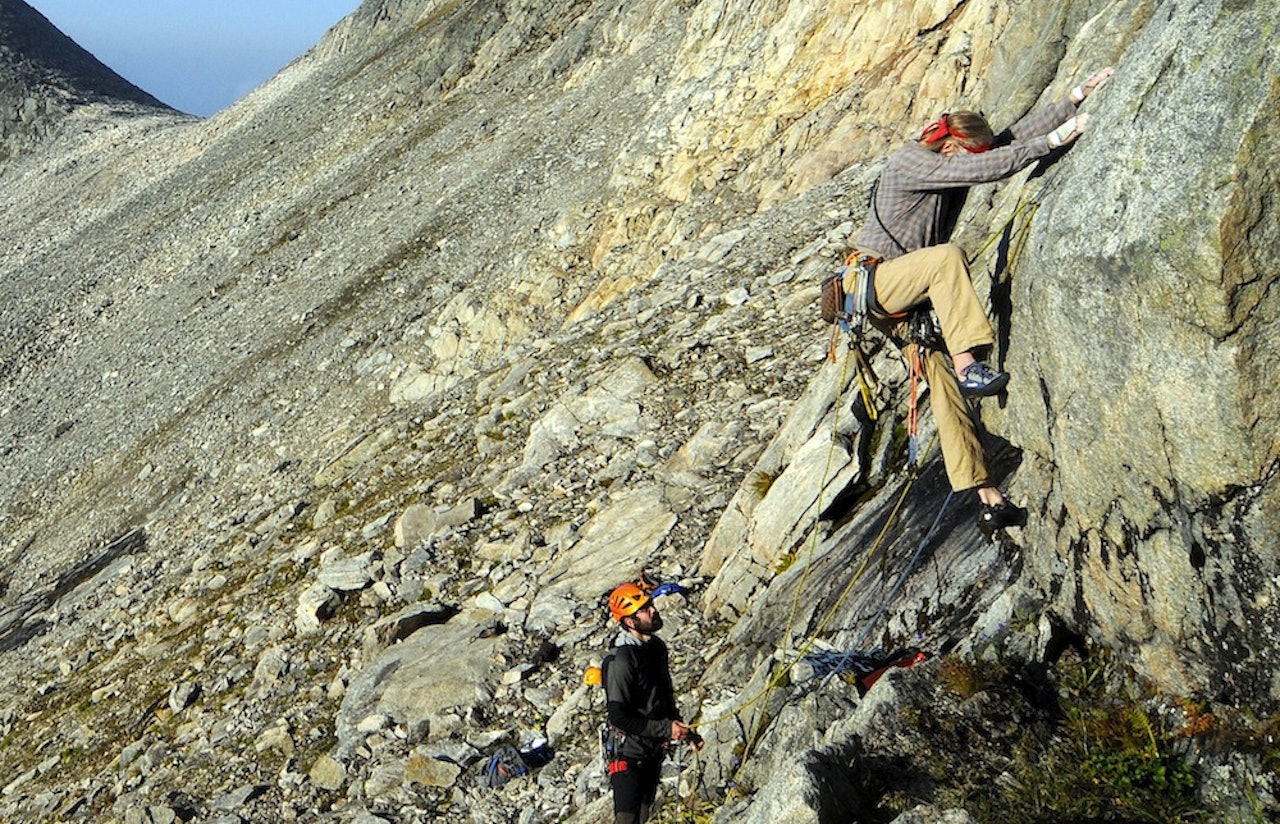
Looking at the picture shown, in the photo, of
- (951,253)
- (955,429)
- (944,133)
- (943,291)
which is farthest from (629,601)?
(944,133)

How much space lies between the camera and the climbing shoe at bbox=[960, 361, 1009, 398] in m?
6.43

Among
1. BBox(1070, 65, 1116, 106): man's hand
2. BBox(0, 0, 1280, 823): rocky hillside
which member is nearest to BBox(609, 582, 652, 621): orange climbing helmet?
BBox(0, 0, 1280, 823): rocky hillside

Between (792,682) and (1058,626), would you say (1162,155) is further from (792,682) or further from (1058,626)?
(792,682)

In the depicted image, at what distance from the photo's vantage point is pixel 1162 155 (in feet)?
16.1

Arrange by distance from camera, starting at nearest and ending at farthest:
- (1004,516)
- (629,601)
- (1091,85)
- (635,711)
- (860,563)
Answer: (1004,516)
(1091,85)
(629,601)
(635,711)
(860,563)

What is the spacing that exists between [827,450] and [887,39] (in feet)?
41.0

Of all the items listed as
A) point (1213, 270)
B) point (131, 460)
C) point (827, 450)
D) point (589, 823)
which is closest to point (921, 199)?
point (827, 450)

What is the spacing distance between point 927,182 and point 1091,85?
1.18 m

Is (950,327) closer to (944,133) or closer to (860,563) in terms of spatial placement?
(944,133)

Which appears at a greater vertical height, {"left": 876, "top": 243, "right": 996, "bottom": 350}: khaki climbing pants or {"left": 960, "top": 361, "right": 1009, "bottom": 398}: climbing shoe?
{"left": 876, "top": 243, "right": 996, "bottom": 350}: khaki climbing pants

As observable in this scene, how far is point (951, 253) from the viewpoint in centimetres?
675

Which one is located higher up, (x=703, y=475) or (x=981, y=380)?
(x=981, y=380)

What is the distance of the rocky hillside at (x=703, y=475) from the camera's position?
16.1ft

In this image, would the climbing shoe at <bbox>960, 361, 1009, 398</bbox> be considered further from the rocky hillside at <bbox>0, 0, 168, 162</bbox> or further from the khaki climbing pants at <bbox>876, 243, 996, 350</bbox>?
the rocky hillside at <bbox>0, 0, 168, 162</bbox>
